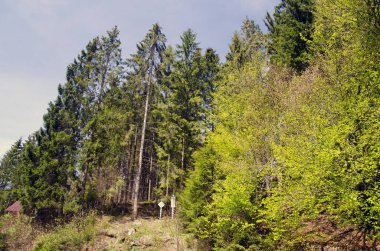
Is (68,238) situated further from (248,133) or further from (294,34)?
(294,34)

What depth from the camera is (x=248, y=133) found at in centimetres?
1730

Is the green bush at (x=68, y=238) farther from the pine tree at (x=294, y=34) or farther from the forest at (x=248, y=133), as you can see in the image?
the pine tree at (x=294, y=34)

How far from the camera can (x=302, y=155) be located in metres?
10.6

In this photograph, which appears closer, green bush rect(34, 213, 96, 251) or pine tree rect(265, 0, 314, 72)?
green bush rect(34, 213, 96, 251)

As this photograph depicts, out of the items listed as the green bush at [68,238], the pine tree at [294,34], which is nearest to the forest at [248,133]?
the pine tree at [294,34]

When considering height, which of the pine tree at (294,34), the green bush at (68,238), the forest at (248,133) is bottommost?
the green bush at (68,238)

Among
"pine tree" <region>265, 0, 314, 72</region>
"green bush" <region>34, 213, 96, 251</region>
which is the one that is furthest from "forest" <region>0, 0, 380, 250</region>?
"green bush" <region>34, 213, 96, 251</region>

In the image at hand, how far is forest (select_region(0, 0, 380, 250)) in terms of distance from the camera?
10.0 m

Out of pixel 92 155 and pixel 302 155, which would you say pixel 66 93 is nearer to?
pixel 92 155

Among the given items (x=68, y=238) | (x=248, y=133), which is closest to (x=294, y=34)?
(x=248, y=133)

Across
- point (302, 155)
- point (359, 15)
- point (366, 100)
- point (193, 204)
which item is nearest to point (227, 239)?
point (193, 204)

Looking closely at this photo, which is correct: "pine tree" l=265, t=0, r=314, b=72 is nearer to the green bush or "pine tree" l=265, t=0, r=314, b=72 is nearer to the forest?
the forest

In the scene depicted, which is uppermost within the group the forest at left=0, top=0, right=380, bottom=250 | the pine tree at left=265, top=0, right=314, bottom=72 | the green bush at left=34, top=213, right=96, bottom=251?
the pine tree at left=265, top=0, right=314, bottom=72

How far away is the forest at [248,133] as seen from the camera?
395 inches
